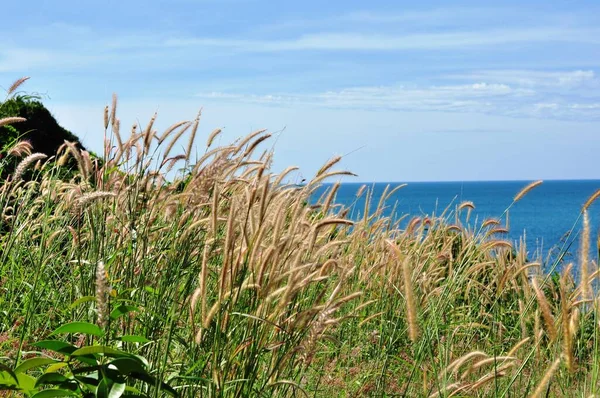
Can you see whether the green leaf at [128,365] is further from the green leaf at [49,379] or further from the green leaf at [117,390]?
the green leaf at [49,379]

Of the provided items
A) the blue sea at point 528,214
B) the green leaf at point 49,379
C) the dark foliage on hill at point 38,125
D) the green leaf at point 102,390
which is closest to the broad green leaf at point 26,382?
the green leaf at point 49,379

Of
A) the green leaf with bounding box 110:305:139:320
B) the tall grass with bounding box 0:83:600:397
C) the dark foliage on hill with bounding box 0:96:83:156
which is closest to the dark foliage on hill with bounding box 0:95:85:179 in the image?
the dark foliage on hill with bounding box 0:96:83:156

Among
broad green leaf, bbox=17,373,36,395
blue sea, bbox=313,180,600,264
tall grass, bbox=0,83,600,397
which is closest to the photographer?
broad green leaf, bbox=17,373,36,395

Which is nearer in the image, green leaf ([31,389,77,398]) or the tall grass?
green leaf ([31,389,77,398])

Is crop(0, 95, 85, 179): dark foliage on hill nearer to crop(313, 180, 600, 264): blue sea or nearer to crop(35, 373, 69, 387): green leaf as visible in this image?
crop(313, 180, 600, 264): blue sea

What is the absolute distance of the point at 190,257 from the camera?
329cm

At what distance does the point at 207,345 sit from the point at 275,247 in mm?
582

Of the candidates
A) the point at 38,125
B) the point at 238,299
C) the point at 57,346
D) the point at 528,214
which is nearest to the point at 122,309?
the point at 57,346

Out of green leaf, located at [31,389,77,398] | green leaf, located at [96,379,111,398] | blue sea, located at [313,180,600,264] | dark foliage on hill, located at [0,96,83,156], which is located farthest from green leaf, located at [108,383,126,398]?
dark foliage on hill, located at [0,96,83,156]

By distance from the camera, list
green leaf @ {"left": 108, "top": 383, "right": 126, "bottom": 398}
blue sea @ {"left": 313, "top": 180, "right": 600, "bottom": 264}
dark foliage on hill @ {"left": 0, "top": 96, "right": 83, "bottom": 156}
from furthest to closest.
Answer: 1. dark foliage on hill @ {"left": 0, "top": 96, "right": 83, "bottom": 156}
2. blue sea @ {"left": 313, "top": 180, "right": 600, "bottom": 264}
3. green leaf @ {"left": 108, "top": 383, "right": 126, "bottom": 398}

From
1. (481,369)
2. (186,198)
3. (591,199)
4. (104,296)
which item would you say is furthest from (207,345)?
(481,369)

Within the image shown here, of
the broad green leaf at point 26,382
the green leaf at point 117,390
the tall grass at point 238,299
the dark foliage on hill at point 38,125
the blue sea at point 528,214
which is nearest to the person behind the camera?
the green leaf at point 117,390

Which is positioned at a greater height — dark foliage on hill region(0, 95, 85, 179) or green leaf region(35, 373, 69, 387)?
dark foliage on hill region(0, 95, 85, 179)

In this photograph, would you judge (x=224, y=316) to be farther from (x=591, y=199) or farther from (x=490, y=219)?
(x=490, y=219)
